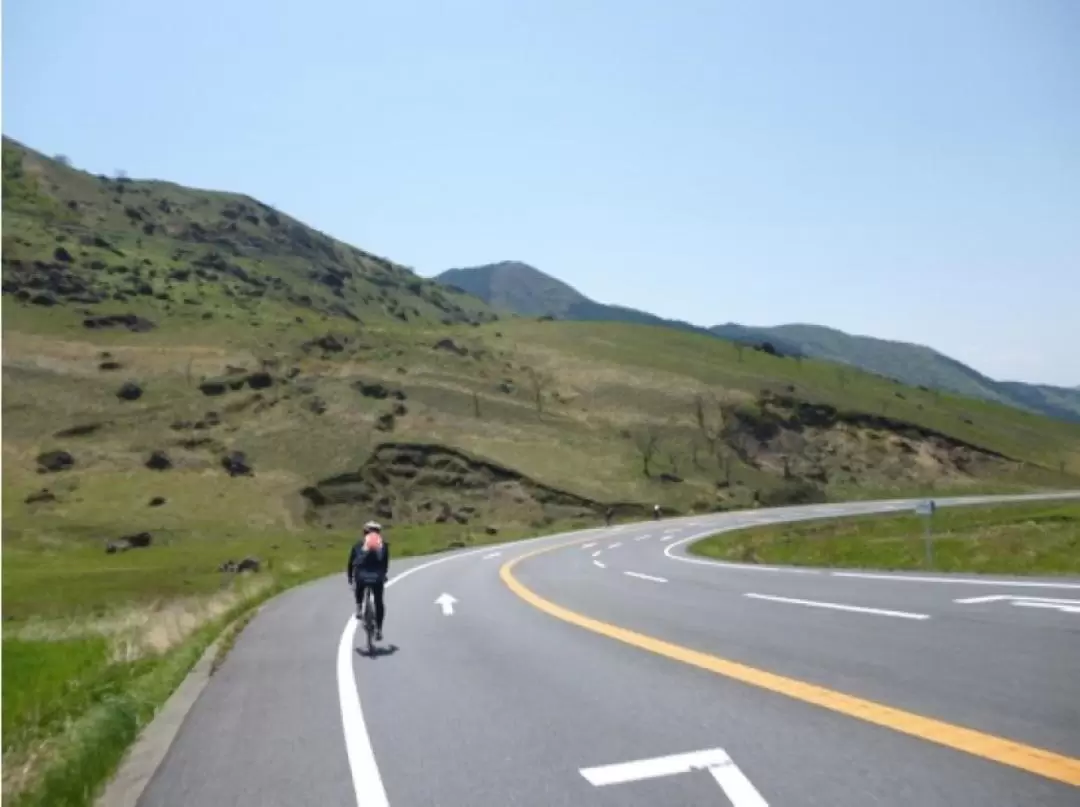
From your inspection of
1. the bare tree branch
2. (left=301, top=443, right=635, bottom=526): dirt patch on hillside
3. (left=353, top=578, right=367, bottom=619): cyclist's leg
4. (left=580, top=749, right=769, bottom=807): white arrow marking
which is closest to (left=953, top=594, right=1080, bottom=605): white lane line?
(left=580, top=749, right=769, bottom=807): white arrow marking

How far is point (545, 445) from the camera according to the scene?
92.0 m

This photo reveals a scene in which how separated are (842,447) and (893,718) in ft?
344

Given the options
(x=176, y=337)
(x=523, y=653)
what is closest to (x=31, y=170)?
(x=176, y=337)

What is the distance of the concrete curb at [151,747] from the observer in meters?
7.07

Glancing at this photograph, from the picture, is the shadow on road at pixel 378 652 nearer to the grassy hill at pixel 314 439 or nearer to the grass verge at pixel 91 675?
the grass verge at pixel 91 675

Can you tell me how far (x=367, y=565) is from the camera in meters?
14.8

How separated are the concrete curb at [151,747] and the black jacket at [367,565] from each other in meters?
2.55

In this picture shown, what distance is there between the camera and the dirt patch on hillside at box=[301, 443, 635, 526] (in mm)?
74287

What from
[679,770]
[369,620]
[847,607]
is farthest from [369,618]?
[679,770]

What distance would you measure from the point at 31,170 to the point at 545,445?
14715 cm

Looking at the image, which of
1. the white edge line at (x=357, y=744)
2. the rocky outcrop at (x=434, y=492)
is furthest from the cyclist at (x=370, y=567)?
the rocky outcrop at (x=434, y=492)

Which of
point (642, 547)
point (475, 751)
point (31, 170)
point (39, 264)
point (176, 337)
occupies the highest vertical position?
point (31, 170)

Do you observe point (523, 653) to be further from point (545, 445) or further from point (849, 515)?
point (545, 445)

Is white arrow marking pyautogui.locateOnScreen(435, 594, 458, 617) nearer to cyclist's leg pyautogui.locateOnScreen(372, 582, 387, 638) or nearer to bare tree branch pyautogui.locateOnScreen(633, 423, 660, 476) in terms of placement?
cyclist's leg pyautogui.locateOnScreen(372, 582, 387, 638)
